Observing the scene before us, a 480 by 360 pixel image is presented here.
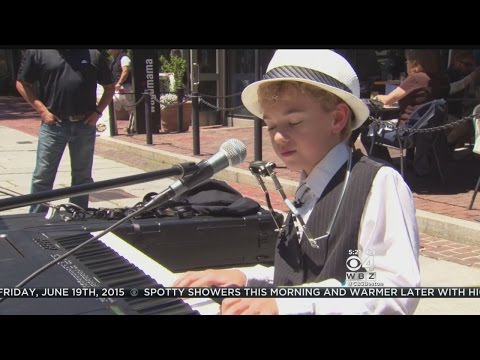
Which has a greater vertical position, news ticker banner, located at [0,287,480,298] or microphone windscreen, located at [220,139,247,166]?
microphone windscreen, located at [220,139,247,166]

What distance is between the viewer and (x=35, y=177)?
3838 mm

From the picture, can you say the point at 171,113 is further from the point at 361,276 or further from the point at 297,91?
the point at 361,276

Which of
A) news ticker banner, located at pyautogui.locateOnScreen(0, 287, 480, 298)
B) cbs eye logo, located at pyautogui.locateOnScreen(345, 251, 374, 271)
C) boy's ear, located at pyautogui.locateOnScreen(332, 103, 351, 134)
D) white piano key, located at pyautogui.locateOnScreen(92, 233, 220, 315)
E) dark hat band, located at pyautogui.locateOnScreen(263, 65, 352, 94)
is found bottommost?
white piano key, located at pyautogui.locateOnScreen(92, 233, 220, 315)

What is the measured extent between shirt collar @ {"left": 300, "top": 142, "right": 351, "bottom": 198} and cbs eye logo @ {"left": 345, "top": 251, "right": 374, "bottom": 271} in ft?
0.66

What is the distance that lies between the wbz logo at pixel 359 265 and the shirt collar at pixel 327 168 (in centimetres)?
20

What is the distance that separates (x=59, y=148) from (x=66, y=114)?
1.09 ft

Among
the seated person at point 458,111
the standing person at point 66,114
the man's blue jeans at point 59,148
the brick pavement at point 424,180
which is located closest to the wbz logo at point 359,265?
the brick pavement at point 424,180

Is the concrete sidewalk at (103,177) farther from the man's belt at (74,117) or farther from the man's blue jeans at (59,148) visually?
the man's belt at (74,117)

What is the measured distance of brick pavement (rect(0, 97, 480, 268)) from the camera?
2.88 metres

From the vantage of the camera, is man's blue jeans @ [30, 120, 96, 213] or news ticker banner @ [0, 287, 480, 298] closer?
news ticker banner @ [0, 287, 480, 298]

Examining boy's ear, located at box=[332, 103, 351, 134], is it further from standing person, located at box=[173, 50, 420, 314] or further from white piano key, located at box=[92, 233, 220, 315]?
white piano key, located at box=[92, 233, 220, 315]

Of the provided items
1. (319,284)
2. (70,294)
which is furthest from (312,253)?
(70,294)

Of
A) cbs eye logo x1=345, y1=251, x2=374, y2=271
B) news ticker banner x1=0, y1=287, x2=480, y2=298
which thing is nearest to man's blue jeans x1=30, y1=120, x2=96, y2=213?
news ticker banner x1=0, y1=287, x2=480, y2=298
